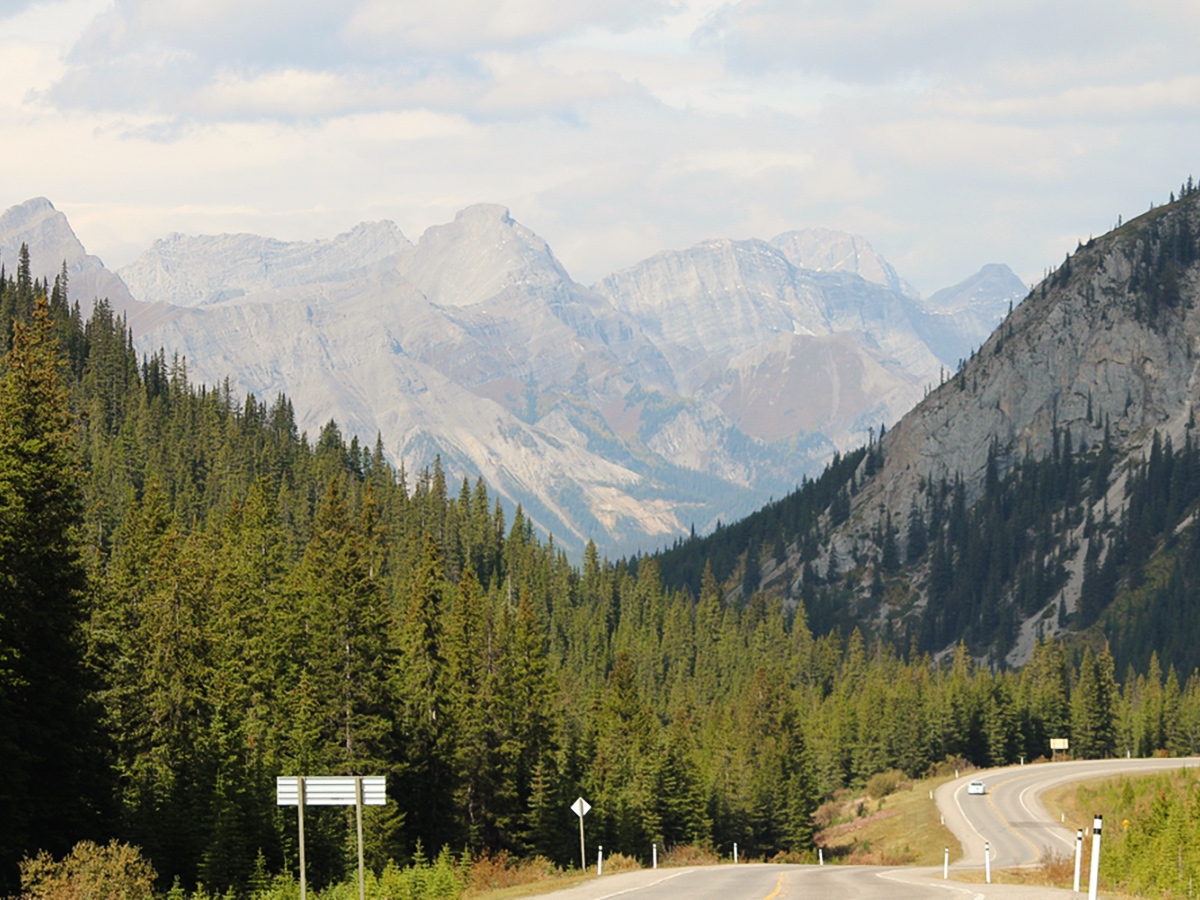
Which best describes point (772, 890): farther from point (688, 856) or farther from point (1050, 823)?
point (1050, 823)

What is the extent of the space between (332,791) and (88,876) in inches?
299

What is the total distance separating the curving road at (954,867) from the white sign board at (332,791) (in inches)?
423

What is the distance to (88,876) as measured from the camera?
28.8 metres

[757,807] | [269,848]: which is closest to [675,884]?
[269,848]

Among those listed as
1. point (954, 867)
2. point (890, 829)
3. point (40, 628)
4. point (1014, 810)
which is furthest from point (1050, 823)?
point (40, 628)

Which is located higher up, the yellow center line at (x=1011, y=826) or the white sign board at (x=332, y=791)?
the white sign board at (x=332, y=791)

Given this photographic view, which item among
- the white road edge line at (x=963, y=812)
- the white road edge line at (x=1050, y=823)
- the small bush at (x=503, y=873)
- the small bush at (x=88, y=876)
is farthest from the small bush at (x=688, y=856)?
the small bush at (x=88, y=876)

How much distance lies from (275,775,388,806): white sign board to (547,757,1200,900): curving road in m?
10.7

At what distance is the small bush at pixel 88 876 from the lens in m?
28.1

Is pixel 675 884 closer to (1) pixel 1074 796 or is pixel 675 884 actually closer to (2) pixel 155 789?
(2) pixel 155 789

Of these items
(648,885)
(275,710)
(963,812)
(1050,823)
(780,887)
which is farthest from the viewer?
(963,812)

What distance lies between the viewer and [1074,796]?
347 feet

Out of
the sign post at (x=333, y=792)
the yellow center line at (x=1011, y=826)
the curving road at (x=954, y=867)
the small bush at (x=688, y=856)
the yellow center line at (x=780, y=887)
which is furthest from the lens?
the yellow center line at (x=1011, y=826)

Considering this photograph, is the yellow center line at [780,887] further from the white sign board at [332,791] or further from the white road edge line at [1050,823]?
the white road edge line at [1050,823]
